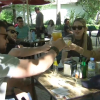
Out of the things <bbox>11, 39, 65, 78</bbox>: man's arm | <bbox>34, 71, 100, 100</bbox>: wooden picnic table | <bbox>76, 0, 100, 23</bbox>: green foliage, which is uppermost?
<bbox>76, 0, 100, 23</bbox>: green foliage

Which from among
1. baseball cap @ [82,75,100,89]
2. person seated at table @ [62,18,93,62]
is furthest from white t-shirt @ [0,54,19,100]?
person seated at table @ [62,18,93,62]

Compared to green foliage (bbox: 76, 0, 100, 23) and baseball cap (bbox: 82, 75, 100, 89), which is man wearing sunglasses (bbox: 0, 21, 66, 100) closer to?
baseball cap (bbox: 82, 75, 100, 89)

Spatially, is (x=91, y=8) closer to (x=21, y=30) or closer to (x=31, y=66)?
(x=21, y=30)

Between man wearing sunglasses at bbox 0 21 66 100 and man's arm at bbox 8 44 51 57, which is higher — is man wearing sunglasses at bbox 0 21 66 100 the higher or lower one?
the higher one

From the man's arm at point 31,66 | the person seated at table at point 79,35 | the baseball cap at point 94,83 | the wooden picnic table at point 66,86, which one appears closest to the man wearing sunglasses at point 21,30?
the person seated at table at point 79,35

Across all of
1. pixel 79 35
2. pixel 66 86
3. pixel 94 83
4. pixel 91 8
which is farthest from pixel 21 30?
pixel 91 8

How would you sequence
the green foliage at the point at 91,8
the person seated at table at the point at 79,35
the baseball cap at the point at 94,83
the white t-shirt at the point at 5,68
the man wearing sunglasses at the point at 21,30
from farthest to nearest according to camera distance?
1. the green foliage at the point at 91,8
2. the man wearing sunglasses at the point at 21,30
3. the person seated at table at the point at 79,35
4. the baseball cap at the point at 94,83
5. the white t-shirt at the point at 5,68

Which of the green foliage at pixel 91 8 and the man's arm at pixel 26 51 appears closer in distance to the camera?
the man's arm at pixel 26 51

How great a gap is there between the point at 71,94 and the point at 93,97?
224 millimetres

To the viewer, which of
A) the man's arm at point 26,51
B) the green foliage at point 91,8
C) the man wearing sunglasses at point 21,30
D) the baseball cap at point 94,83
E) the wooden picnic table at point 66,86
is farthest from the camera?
the green foliage at point 91,8

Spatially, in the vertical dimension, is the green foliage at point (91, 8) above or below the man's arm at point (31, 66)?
above

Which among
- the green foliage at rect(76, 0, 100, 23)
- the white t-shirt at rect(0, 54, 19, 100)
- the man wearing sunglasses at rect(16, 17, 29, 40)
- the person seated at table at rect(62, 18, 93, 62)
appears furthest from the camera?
the green foliage at rect(76, 0, 100, 23)

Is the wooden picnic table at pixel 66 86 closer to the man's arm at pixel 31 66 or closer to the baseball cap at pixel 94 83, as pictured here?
the baseball cap at pixel 94 83

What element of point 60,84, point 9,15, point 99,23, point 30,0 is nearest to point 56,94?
point 60,84
